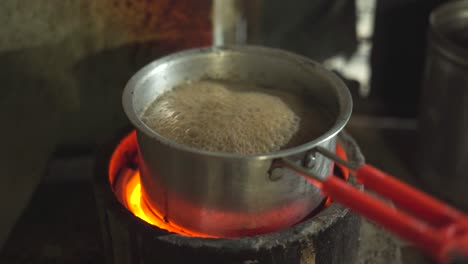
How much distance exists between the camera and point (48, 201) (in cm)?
272

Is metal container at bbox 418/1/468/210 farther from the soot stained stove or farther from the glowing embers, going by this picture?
the soot stained stove

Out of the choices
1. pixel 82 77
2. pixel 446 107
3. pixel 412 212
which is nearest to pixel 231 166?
pixel 412 212

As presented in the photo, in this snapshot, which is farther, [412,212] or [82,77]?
[82,77]

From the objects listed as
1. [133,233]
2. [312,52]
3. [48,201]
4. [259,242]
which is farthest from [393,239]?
[48,201]

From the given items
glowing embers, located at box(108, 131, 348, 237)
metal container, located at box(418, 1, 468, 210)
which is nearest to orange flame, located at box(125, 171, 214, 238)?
glowing embers, located at box(108, 131, 348, 237)

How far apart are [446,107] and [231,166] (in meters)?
1.87

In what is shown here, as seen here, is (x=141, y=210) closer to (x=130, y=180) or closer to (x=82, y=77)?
(x=130, y=180)

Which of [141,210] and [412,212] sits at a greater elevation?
[412,212]

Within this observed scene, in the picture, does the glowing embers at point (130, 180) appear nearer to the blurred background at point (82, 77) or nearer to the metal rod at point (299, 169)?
the blurred background at point (82, 77)

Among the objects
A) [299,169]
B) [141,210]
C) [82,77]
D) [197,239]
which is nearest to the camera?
[299,169]

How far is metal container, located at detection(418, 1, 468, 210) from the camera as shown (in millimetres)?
2848

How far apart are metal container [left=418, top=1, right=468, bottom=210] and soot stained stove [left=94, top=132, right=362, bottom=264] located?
4.54 feet

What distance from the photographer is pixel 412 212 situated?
128cm

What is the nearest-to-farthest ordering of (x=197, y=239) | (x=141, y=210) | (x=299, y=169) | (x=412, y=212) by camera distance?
(x=412, y=212)
(x=299, y=169)
(x=197, y=239)
(x=141, y=210)
